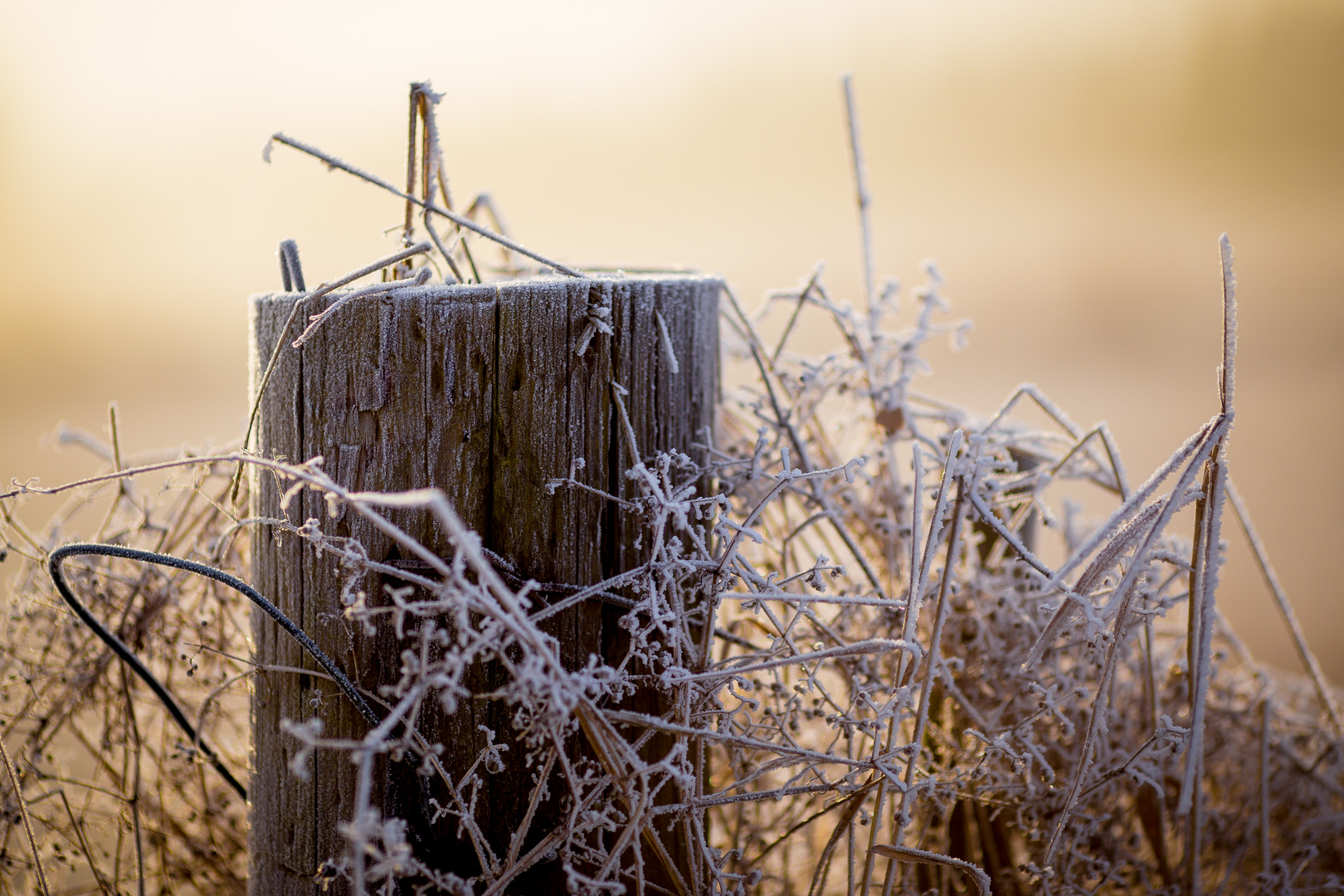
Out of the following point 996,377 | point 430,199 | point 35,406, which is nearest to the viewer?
point 430,199

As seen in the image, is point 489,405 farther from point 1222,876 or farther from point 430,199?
point 1222,876

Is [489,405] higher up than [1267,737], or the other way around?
[489,405]

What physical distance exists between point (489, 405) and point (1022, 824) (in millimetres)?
1275

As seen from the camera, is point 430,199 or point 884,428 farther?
point 884,428

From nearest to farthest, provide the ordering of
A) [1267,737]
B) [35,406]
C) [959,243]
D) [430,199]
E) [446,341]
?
[446,341]
[430,199]
[1267,737]
[35,406]
[959,243]

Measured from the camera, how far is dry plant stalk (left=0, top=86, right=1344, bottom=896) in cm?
142

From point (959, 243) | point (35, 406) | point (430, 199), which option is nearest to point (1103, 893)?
point (430, 199)

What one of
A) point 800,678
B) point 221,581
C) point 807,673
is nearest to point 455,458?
point 221,581

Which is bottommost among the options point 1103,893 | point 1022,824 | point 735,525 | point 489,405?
point 1103,893

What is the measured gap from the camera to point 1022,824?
1809mm

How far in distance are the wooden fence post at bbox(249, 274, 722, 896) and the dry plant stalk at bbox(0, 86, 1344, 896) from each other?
41 millimetres

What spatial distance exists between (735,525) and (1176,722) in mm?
1462

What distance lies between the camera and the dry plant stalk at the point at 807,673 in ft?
4.66

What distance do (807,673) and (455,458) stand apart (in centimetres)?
66
